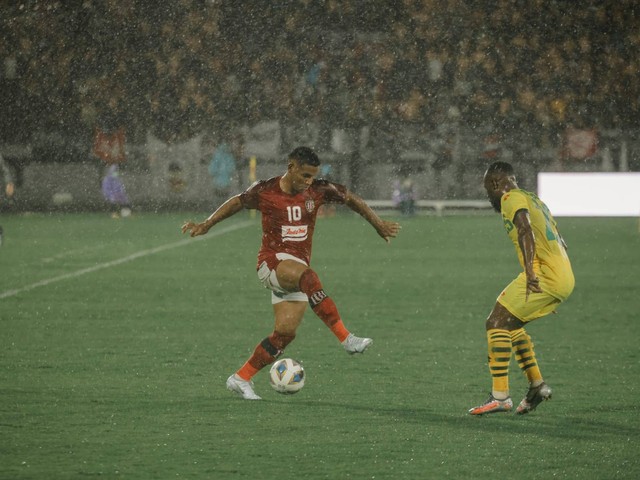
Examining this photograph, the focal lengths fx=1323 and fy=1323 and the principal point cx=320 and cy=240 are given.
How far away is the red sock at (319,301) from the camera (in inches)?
339

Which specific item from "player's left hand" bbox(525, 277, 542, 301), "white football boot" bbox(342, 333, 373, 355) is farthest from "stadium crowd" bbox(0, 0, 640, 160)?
"player's left hand" bbox(525, 277, 542, 301)

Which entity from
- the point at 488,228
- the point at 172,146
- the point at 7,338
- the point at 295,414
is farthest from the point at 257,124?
the point at 295,414

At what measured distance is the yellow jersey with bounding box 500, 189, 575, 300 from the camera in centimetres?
805

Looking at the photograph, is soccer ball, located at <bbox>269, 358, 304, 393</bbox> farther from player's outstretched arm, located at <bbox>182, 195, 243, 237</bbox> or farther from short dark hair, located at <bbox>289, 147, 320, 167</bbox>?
short dark hair, located at <bbox>289, 147, 320, 167</bbox>

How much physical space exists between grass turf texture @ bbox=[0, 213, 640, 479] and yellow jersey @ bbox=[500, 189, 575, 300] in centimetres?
82

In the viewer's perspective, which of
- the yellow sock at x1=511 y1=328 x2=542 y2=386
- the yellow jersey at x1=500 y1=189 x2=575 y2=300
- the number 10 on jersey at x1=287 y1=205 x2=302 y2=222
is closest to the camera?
the yellow jersey at x1=500 y1=189 x2=575 y2=300

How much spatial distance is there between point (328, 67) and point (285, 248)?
117 ft

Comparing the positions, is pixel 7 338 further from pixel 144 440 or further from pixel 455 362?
pixel 144 440

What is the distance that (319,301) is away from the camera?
869cm

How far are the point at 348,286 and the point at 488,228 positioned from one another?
13826 millimetres

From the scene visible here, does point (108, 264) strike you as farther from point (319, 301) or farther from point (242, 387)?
point (319, 301)

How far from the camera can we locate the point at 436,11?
43062 mm

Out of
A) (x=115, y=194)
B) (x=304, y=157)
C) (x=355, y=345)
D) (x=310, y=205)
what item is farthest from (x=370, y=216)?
(x=115, y=194)

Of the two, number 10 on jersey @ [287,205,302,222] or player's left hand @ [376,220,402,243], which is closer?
number 10 on jersey @ [287,205,302,222]
